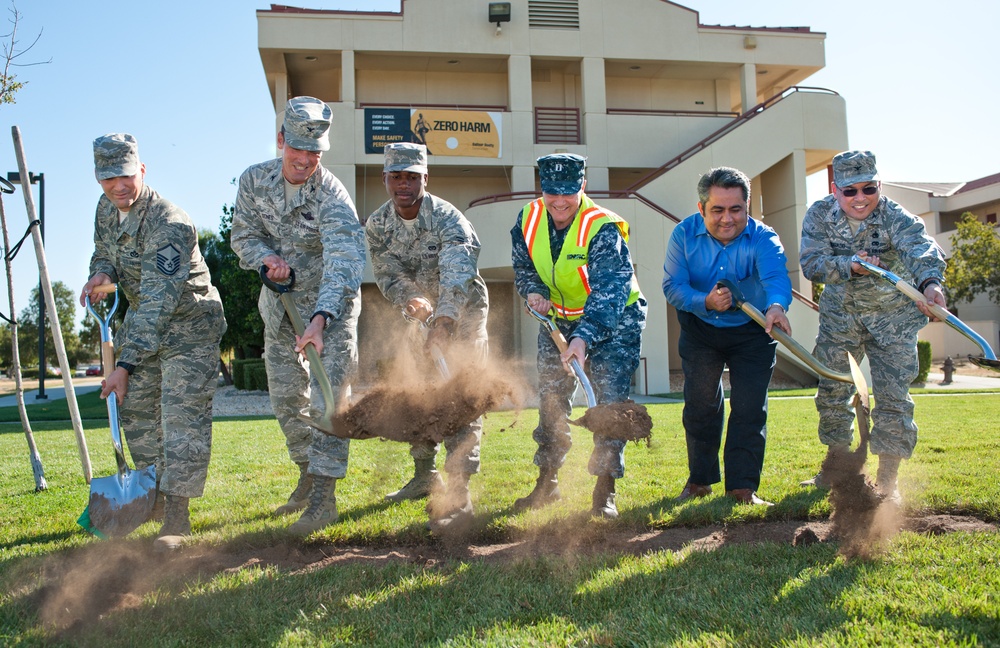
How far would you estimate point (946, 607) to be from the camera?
277cm

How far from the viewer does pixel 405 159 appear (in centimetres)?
477

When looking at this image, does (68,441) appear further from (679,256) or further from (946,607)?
(946,607)

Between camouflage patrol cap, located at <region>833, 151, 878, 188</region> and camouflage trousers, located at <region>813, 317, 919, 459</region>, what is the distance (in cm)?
88

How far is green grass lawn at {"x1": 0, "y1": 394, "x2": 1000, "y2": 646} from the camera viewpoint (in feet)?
8.96

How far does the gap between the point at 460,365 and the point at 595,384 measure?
852mm

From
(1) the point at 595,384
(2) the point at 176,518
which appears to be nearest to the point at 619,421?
(1) the point at 595,384

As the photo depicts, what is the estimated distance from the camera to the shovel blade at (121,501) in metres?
4.16

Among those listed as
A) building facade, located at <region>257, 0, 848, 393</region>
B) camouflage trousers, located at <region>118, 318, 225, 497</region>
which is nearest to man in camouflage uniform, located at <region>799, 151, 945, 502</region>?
camouflage trousers, located at <region>118, 318, 225, 497</region>

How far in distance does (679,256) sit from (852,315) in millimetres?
1155

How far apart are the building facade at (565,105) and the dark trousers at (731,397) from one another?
13.7m

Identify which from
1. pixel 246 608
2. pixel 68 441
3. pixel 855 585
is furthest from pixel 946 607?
pixel 68 441

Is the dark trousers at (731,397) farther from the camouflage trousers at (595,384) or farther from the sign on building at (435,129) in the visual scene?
the sign on building at (435,129)

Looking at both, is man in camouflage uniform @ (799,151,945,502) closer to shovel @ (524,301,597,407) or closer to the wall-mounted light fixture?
shovel @ (524,301,597,407)

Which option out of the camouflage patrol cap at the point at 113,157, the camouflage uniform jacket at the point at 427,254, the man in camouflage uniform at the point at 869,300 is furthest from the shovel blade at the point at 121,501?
the man in camouflage uniform at the point at 869,300
